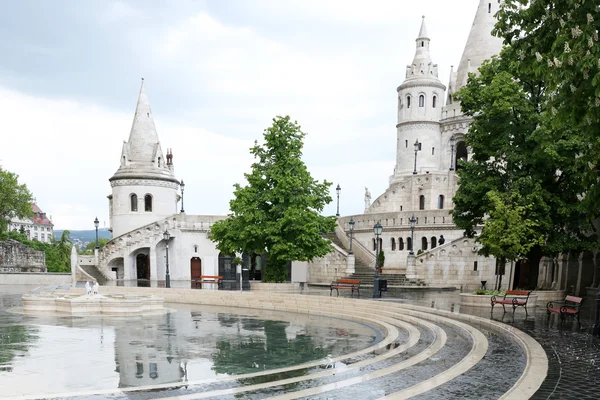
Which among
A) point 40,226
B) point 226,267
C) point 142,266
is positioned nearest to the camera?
point 226,267

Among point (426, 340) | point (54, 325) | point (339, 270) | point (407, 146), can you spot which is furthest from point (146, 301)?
point (407, 146)

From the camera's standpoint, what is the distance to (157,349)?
15.2 meters

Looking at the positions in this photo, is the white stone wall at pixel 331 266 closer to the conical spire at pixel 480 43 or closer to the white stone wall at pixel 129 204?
the white stone wall at pixel 129 204

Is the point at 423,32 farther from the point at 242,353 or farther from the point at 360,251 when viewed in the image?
the point at 242,353

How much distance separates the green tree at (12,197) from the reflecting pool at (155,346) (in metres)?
31.8

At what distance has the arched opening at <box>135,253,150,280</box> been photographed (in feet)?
156

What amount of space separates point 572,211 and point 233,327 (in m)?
15.0

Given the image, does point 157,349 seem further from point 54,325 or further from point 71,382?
point 54,325

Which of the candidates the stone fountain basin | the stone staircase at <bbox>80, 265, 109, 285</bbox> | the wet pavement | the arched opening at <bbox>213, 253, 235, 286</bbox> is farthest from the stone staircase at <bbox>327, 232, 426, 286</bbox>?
the stone staircase at <bbox>80, 265, 109, 285</bbox>

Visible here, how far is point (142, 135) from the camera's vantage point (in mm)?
49344

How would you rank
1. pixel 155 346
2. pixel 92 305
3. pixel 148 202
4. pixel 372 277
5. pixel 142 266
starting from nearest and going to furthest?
1. pixel 155 346
2. pixel 92 305
3. pixel 372 277
4. pixel 142 266
5. pixel 148 202

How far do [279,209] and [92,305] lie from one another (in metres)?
11.7

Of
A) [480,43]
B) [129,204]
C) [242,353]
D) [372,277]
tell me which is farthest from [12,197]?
[480,43]

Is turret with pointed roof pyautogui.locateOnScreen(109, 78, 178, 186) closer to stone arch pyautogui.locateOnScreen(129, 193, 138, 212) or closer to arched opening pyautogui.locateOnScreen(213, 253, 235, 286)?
stone arch pyautogui.locateOnScreen(129, 193, 138, 212)
